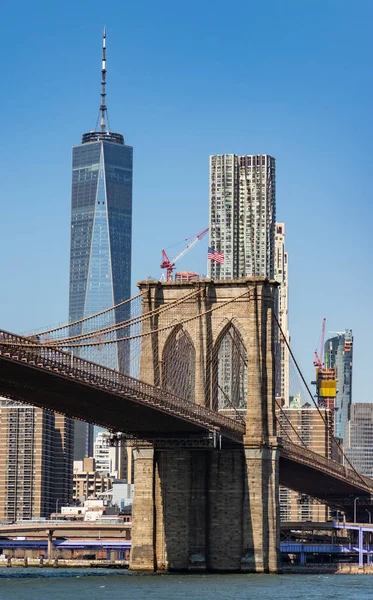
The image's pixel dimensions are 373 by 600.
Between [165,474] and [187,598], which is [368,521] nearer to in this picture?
[165,474]

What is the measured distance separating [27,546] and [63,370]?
290ft

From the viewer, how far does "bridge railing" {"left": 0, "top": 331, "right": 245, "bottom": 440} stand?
248ft

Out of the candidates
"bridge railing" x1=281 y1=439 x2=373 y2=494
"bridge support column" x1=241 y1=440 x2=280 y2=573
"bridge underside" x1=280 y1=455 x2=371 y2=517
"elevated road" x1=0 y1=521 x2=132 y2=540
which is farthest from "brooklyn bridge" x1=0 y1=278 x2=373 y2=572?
"elevated road" x1=0 y1=521 x2=132 y2=540

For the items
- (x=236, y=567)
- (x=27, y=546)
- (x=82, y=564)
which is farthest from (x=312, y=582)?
(x=27, y=546)

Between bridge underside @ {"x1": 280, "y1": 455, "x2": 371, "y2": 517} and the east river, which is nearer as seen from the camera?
the east river

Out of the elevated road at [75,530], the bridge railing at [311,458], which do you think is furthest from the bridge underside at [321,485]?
the elevated road at [75,530]

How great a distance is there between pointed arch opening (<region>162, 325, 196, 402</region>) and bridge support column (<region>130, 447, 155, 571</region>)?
4.55 meters

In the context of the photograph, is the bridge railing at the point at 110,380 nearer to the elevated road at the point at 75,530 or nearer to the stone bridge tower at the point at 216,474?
the stone bridge tower at the point at 216,474

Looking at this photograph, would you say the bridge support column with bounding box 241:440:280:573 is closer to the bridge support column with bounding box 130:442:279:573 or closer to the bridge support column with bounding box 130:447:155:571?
the bridge support column with bounding box 130:442:279:573

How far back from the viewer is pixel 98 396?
280 ft

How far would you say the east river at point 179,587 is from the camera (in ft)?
251

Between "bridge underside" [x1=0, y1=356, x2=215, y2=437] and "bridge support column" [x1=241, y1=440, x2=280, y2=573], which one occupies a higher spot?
"bridge underside" [x1=0, y1=356, x2=215, y2=437]

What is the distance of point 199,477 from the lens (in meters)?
99.4

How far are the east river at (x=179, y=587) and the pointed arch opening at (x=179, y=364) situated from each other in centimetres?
1120
